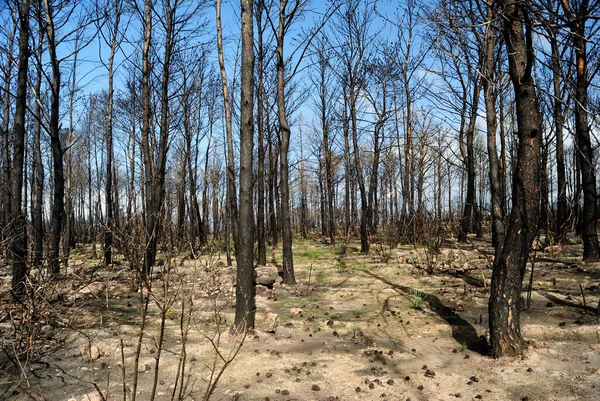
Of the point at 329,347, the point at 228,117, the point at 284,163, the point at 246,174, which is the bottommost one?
the point at 329,347

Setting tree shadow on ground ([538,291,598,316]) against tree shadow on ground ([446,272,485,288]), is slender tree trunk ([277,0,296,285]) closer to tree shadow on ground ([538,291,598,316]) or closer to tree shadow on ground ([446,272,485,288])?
tree shadow on ground ([446,272,485,288])

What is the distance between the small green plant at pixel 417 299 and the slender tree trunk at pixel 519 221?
6.12ft

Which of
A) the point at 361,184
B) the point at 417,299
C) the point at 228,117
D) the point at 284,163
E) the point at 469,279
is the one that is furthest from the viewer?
the point at 361,184

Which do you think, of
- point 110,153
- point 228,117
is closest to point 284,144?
point 228,117

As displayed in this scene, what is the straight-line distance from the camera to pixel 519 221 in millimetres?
4078

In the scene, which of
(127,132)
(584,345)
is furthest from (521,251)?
(127,132)

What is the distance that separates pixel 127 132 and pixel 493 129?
64.1 ft

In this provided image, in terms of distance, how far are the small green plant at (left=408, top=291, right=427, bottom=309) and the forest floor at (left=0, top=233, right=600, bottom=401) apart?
3 cm

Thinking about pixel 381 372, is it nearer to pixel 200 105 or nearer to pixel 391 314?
pixel 391 314

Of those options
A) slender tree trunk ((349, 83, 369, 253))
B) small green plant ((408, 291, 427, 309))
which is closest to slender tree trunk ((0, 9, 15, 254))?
small green plant ((408, 291, 427, 309))

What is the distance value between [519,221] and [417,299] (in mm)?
2420

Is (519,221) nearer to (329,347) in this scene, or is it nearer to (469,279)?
(329,347)

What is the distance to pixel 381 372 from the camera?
155 inches

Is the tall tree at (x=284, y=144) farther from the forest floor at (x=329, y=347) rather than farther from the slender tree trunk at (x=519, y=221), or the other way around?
the slender tree trunk at (x=519, y=221)
